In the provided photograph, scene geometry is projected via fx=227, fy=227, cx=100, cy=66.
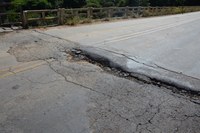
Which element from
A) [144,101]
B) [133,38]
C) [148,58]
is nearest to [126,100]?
[144,101]

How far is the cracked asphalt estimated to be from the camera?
416 centimetres

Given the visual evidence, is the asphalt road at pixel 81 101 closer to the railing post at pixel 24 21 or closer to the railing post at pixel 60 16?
the railing post at pixel 24 21

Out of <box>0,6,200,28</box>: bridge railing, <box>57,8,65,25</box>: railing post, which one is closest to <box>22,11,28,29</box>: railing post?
<box>0,6,200,28</box>: bridge railing

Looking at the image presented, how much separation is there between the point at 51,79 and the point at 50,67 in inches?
36.8

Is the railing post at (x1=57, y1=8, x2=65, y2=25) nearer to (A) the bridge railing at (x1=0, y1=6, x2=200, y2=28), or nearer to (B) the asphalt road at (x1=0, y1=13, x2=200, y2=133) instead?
(A) the bridge railing at (x1=0, y1=6, x2=200, y2=28)

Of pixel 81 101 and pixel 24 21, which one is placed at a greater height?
pixel 24 21

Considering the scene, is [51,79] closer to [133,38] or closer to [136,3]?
[133,38]

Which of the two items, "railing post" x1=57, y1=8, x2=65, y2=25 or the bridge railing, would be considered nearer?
the bridge railing

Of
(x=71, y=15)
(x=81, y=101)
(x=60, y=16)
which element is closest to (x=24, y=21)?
(x=60, y=16)

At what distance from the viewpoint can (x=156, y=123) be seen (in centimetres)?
432

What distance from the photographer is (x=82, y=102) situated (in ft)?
16.2

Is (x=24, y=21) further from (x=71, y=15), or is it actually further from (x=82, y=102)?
(x=82, y=102)

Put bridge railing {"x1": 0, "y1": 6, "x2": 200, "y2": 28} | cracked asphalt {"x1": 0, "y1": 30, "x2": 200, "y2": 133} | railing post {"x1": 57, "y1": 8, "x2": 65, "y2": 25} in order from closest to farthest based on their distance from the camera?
cracked asphalt {"x1": 0, "y1": 30, "x2": 200, "y2": 133} → bridge railing {"x1": 0, "y1": 6, "x2": 200, "y2": 28} → railing post {"x1": 57, "y1": 8, "x2": 65, "y2": 25}

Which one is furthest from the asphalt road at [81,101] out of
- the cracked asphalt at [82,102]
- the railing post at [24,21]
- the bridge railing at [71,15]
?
the bridge railing at [71,15]
